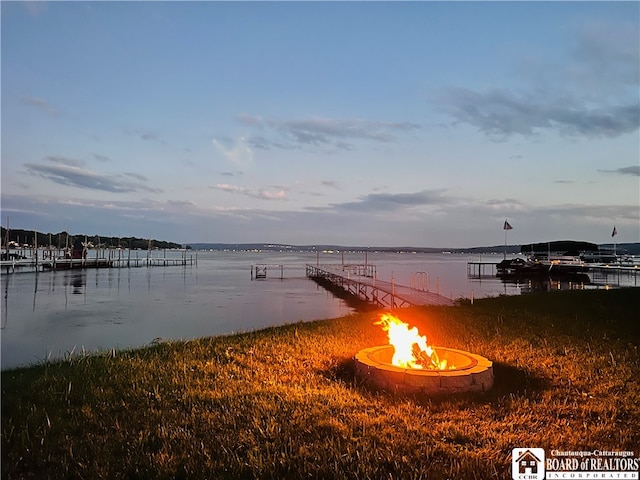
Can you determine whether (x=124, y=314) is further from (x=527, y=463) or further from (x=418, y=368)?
(x=527, y=463)

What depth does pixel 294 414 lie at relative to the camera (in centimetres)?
512

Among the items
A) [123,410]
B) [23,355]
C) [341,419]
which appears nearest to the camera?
[341,419]

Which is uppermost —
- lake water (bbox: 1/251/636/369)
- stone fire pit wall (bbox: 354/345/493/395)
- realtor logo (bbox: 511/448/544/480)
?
stone fire pit wall (bbox: 354/345/493/395)

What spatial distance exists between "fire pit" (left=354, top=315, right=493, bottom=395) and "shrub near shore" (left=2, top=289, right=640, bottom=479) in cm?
18

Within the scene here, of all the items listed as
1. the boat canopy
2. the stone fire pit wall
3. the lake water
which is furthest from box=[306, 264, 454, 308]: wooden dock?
the boat canopy

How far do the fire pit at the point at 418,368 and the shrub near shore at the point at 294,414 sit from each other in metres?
0.18

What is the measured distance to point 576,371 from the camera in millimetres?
6992

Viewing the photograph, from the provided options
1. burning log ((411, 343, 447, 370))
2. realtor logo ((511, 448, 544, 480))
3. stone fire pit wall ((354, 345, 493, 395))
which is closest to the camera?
realtor logo ((511, 448, 544, 480))

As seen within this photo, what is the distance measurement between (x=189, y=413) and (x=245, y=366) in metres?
2.04

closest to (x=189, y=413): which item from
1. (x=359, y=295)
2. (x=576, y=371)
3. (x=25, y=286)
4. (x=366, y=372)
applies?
(x=366, y=372)

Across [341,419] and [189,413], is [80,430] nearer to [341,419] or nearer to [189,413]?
[189,413]

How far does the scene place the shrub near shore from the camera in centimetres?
409

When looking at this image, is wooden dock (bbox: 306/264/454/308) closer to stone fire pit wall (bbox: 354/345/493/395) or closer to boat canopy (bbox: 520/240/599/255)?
stone fire pit wall (bbox: 354/345/493/395)

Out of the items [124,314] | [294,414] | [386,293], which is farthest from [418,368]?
[386,293]
